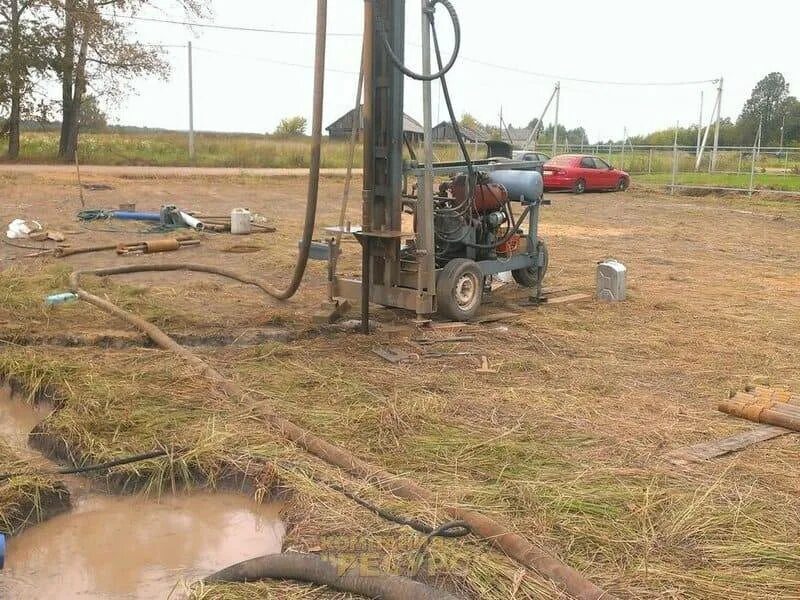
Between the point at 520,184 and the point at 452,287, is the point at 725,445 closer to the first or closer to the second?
the point at 452,287

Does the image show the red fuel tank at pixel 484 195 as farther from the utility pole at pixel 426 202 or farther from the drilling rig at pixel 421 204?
the utility pole at pixel 426 202

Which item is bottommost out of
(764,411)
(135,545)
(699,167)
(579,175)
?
(135,545)

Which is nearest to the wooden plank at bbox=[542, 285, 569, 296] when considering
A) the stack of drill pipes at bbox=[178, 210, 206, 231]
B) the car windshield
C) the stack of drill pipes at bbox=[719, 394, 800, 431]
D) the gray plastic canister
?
the gray plastic canister

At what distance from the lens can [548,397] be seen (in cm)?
577

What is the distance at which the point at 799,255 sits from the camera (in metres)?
13.4

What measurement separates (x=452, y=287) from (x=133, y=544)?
14.1 feet

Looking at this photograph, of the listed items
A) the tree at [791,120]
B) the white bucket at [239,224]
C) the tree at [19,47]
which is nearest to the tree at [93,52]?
the tree at [19,47]

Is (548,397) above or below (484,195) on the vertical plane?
below

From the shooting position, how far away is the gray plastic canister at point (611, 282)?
902 cm

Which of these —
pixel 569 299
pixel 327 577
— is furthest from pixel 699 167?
pixel 327 577

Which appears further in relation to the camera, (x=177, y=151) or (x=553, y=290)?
(x=177, y=151)

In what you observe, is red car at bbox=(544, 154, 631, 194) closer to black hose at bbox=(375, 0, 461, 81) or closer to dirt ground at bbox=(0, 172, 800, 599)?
dirt ground at bbox=(0, 172, 800, 599)

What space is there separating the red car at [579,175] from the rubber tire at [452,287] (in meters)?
18.1

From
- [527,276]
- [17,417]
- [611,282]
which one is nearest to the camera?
[17,417]
